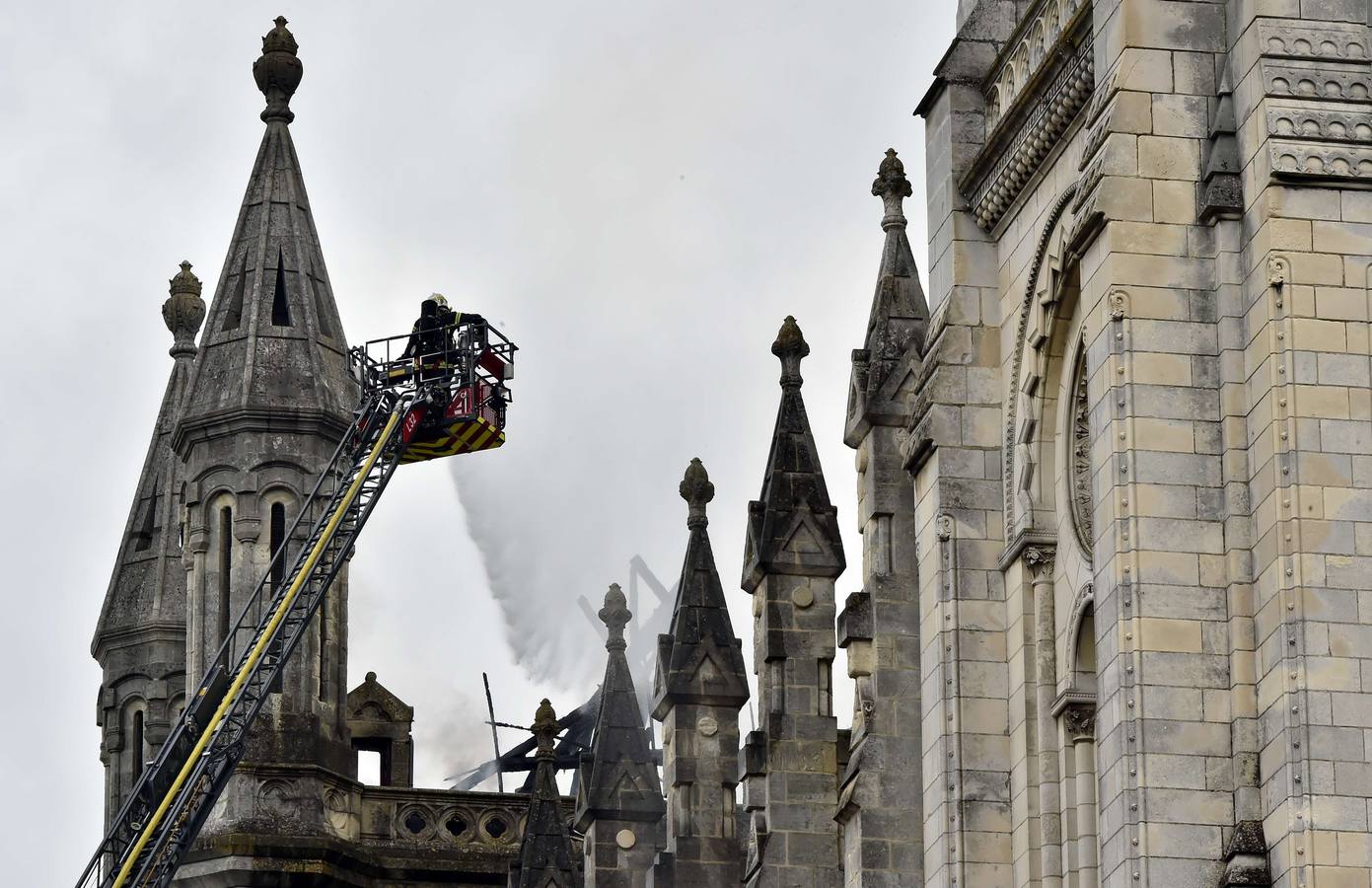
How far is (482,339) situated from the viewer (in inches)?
2502

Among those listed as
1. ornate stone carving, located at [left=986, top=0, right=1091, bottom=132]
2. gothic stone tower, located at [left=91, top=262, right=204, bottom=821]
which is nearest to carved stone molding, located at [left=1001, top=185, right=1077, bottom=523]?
ornate stone carving, located at [left=986, top=0, right=1091, bottom=132]

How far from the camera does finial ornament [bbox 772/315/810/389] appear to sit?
45.4 metres

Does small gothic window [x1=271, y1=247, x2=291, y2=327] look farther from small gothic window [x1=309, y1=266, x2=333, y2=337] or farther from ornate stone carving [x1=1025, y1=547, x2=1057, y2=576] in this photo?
ornate stone carving [x1=1025, y1=547, x2=1057, y2=576]

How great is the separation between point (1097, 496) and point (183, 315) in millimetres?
44690

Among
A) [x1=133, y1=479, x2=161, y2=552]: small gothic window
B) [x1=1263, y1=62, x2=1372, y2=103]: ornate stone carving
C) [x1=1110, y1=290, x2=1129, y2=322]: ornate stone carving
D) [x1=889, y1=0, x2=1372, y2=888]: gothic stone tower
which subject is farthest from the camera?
[x1=133, y1=479, x2=161, y2=552]: small gothic window

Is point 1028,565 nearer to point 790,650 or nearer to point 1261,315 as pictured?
point 1261,315

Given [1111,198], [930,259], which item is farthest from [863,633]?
[1111,198]

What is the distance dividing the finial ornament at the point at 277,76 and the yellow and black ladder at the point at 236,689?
592cm

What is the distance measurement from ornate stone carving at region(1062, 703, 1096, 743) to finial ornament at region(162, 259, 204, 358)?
139 ft

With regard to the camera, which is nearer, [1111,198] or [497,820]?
[1111,198]

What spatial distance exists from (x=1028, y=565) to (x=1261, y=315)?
4.39m

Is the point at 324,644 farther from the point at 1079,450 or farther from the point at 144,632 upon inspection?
the point at 1079,450

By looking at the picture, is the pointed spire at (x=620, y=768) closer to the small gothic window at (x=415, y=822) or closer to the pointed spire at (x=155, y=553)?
the small gothic window at (x=415, y=822)

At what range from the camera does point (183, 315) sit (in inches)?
2852
